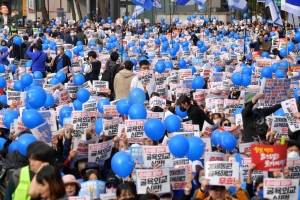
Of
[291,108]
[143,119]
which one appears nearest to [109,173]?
[143,119]

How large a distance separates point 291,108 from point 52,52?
51.0 ft

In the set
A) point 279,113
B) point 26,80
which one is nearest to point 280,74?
point 279,113

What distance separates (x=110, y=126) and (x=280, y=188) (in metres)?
3.74

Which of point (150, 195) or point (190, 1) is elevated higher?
point (190, 1)

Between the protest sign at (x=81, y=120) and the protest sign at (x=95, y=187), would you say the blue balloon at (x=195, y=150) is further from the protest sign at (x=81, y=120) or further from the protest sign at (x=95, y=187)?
the protest sign at (x=81, y=120)

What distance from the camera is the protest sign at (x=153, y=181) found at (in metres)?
8.21

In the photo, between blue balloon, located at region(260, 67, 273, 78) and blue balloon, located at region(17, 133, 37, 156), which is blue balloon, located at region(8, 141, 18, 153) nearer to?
blue balloon, located at region(17, 133, 37, 156)

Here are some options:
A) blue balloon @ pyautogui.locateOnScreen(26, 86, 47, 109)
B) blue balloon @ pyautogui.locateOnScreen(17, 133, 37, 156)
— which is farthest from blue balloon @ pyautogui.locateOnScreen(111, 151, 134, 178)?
blue balloon @ pyautogui.locateOnScreen(26, 86, 47, 109)

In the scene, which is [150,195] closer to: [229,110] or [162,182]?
[162,182]

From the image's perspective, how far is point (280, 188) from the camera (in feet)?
25.9

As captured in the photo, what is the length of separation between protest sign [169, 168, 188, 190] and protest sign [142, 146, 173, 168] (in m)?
0.32

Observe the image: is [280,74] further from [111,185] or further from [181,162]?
[111,185]

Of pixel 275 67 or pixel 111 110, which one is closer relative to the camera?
pixel 111 110

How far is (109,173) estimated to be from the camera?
32.0 feet
